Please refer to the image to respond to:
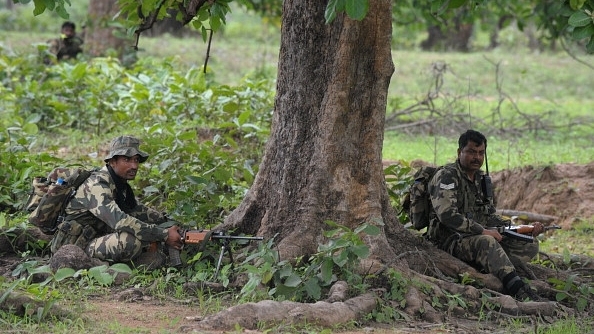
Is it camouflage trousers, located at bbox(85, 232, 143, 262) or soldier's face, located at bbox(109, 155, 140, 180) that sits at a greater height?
soldier's face, located at bbox(109, 155, 140, 180)

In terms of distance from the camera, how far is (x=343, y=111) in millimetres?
6629

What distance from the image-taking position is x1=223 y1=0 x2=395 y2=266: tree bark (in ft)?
21.7

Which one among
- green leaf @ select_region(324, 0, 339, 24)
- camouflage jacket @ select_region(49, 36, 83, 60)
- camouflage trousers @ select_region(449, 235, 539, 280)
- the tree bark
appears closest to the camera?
green leaf @ select_region(324, 0, 339, 24)

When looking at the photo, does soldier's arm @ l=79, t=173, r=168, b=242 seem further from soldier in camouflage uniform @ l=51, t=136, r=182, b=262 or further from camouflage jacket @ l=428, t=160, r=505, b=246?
camouflage jacket @ l=428, t=160, r=505, b=246

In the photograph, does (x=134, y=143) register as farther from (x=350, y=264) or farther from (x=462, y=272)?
(x=462, y=272)

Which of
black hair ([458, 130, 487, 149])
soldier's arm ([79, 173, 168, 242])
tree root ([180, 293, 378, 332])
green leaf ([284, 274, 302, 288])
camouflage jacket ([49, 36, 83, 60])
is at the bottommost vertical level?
tree root ([180, 293, 378, 332])

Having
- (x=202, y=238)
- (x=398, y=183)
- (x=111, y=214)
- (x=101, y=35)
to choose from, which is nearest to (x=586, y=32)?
(x=398, y=183)

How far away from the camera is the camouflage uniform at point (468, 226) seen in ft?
22.8

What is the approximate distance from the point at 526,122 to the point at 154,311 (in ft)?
31.1

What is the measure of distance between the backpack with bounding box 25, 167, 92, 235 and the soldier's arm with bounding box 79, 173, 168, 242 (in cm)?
10

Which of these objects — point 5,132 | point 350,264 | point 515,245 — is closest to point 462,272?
point 515,245

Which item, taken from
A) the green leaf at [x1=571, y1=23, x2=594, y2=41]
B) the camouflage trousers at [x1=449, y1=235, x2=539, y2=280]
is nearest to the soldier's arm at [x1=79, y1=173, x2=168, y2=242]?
the camouflage trousers at [x1=449, y1=235, x2=539, y2=280]

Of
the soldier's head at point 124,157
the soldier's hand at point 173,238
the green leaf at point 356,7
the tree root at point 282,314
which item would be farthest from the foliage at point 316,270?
the green leaf at point 356,7

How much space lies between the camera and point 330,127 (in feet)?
21.8
